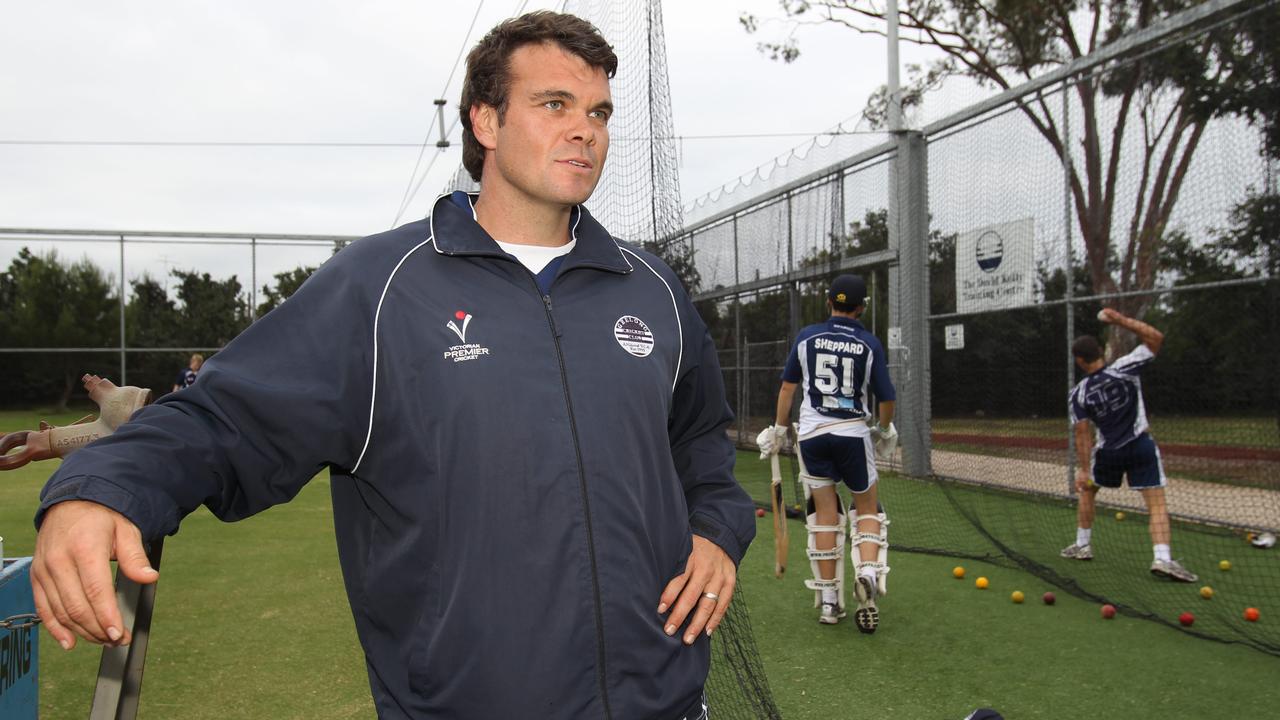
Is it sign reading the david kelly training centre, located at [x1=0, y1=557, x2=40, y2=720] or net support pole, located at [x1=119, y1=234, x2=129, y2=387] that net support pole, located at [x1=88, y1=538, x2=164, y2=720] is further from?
net support pole, located at [x1=119, y1=234, x2=129, y2=387]

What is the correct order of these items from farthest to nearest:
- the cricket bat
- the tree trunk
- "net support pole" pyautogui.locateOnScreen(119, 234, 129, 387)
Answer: "net support pole" pyautogui.locateOnScreen(119, 234, 129, 387), the tree trunk, the cricket bat

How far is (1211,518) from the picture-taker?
931 cm

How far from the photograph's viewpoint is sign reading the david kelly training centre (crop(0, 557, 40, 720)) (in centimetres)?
283

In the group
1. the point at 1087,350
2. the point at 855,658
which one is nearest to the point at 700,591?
the point at 855,658

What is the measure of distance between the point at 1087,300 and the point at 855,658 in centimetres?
578

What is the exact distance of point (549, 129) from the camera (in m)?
2.03

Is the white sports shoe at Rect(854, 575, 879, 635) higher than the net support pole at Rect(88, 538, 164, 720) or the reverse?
the reverse

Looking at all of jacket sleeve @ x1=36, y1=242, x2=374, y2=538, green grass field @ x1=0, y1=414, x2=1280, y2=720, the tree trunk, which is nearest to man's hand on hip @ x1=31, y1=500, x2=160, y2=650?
jacket sleeve @ x1=36, y1=242, x2=374, y2=538

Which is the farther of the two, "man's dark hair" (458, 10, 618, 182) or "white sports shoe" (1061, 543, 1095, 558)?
"white sports shoe" (1061, 543, 1095, 558)

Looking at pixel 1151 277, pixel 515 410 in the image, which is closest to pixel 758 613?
pixel 515 410

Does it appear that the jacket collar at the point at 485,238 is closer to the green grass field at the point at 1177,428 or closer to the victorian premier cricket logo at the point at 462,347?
the victorian premier cricket logo at the point at 462,347

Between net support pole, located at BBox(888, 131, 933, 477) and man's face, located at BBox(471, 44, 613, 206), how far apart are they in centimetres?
1112

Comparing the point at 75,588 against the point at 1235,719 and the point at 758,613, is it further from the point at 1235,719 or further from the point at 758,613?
the point at 758,613

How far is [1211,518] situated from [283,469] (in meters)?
9.87
